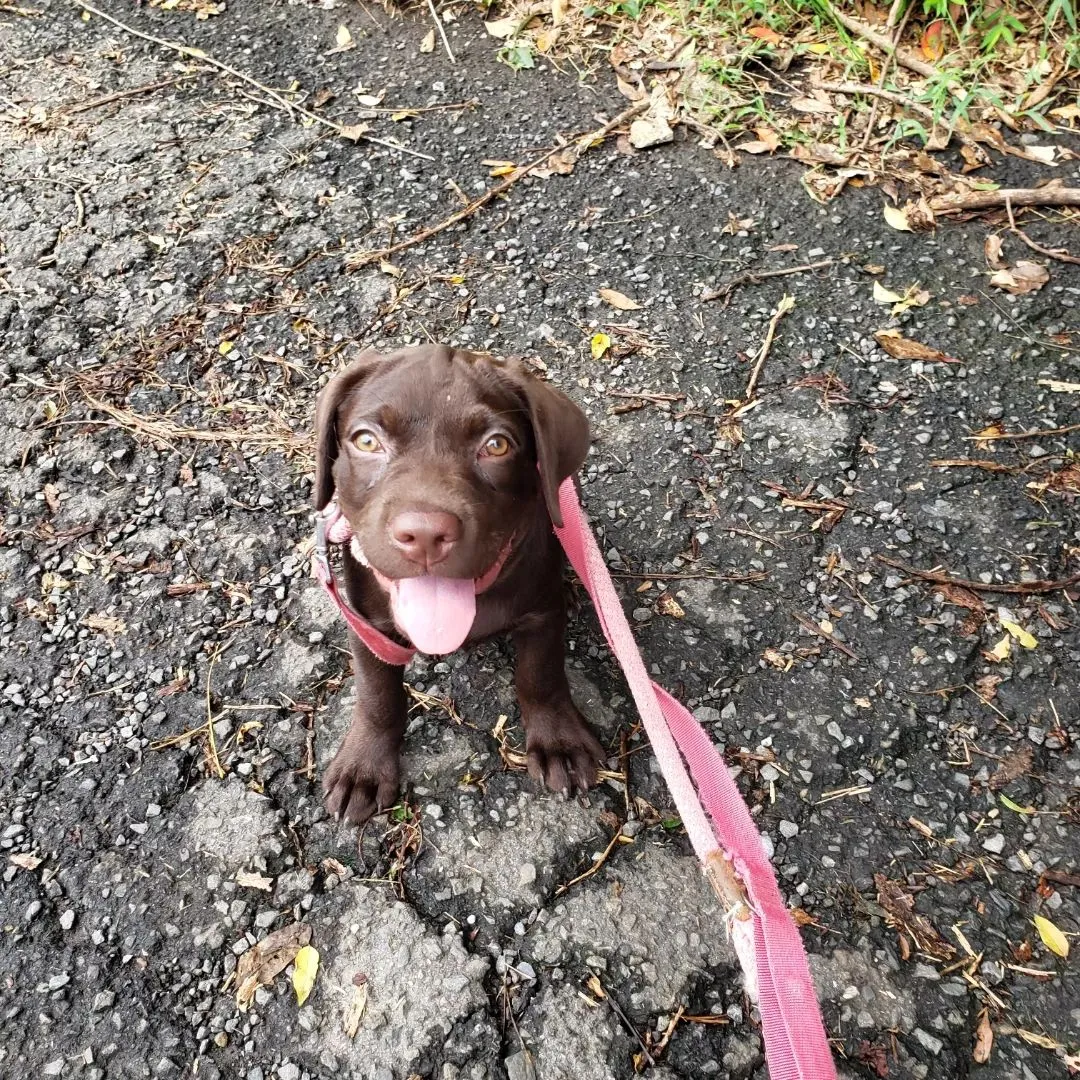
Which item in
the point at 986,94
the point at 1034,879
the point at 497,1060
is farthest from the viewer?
the point at 986,94

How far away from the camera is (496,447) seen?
241 centimetres

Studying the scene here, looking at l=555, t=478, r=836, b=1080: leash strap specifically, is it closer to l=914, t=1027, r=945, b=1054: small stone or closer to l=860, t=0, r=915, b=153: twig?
l=914, t=1027, r=945, b=1054: small stone

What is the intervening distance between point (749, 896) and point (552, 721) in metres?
1.06

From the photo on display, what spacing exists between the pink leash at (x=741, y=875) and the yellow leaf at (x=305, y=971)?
80 cm

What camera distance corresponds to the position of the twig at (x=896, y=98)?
16.0 feet

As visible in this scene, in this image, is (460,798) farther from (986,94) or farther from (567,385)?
(986,94)

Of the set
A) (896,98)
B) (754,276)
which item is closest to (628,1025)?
(754,276)

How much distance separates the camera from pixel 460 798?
A: 2.87 meters

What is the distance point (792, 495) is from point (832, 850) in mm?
1376

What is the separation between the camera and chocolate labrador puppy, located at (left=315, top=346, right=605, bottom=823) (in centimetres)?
223

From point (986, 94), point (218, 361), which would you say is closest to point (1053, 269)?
point (986, 94)

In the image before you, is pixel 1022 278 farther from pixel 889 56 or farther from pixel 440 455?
pixel 440 455

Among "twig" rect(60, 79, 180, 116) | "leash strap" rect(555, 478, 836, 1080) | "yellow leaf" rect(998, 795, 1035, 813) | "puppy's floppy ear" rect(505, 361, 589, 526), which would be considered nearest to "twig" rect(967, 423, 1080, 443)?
"yellow leaf" rect(998, 795, 1035, 813)

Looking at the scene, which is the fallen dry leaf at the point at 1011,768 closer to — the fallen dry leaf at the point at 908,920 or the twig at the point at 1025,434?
the fallen dry leaf at the point at 908,920
